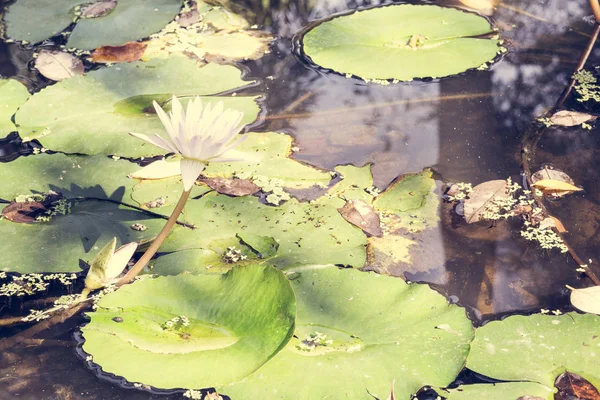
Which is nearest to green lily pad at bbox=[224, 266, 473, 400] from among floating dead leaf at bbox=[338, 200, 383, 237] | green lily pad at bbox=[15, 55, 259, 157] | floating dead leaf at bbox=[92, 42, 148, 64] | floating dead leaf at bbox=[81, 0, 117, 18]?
floating dead leaf at bbox=[338, 200, 383, 237]

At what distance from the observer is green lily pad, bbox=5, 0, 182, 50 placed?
4008mm

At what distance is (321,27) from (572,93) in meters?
1.50

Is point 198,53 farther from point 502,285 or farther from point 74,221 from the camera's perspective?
point 502,285

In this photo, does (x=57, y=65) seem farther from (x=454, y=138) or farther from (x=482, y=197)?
(x=482, y=197)

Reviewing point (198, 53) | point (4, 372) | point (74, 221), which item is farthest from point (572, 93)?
point (4, 372)

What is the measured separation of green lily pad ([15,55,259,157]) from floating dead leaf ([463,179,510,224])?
116cm

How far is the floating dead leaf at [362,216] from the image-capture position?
2.63 metres

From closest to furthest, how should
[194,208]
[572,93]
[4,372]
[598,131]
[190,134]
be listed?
[190,134], [4,372], [194,208], [598,131], [572,93]

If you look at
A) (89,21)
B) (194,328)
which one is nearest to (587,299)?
(194,328)

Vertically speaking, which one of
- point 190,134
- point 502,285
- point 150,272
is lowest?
point 502,285

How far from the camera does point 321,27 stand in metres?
3.96

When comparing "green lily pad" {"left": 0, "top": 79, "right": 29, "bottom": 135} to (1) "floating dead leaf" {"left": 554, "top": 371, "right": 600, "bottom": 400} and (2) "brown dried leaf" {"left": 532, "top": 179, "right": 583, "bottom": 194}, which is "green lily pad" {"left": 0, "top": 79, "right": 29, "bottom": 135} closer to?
(2) "brown dried leaf" {"left": 532, "top": 179, "right": 583, "bottom": 194}

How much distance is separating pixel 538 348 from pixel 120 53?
2897 millimetres

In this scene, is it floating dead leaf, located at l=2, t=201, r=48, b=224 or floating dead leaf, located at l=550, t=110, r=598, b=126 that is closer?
floating dead leaf, located at l=2, t=201, r=48, b=224
